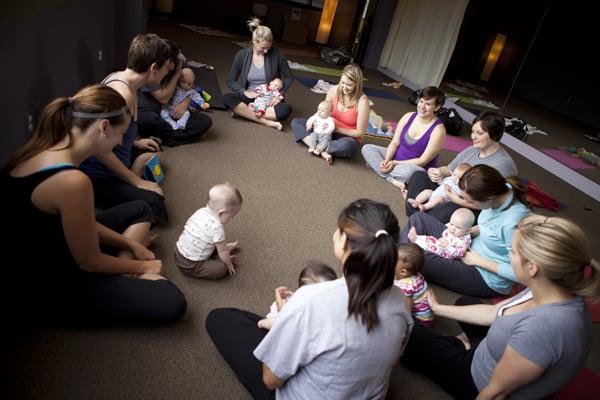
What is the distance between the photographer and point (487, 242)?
2461 millimetres

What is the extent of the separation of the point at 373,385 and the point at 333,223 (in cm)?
182

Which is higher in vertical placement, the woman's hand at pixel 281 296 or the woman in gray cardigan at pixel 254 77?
the woman in gray cardigan at pixel 254 77

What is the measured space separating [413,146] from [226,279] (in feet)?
7.11

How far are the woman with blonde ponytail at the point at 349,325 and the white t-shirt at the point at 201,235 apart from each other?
92 cm

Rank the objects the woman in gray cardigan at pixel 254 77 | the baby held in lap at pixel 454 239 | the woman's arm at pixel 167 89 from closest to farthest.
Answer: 1. the baby held in lap at pixel 454 239
2. the woman's arm at pixel 167 89
3. the woman in gray cardigan at pixel 254 77

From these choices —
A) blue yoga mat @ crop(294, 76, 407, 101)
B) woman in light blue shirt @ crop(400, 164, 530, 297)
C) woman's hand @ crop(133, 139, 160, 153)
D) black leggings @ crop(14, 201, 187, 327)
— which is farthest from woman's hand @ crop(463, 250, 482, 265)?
blue yoga mat @ crop(294, 76, 407, 101)

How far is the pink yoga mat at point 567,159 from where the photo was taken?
A: 5.41m

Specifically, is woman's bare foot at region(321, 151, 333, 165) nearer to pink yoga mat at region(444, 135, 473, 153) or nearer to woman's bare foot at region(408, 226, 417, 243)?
woman's bare foot at region(408, 226, 417, 243)

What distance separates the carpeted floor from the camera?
1.62 metres

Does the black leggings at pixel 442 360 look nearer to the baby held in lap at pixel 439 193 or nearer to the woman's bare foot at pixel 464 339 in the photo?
the woman's bare foot at pixel 464 339

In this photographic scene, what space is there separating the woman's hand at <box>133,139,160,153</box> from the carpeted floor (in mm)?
94

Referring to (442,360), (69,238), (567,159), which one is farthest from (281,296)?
(567,159)

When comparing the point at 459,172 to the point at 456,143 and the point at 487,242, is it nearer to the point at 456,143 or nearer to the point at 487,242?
the point at 487,242

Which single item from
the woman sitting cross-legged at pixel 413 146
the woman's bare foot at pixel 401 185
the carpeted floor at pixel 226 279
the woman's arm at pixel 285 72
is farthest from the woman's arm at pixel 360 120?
the woman's arm at pixel 285 72
